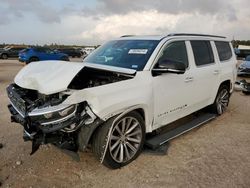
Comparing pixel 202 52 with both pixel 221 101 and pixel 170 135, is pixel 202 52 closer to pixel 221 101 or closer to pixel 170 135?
pixel 221 101

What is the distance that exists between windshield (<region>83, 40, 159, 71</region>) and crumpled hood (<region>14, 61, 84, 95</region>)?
0.91m

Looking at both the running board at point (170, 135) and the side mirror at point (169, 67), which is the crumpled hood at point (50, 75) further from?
the running board at point (170, 135)

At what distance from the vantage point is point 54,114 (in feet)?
11.7

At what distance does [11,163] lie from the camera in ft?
14.2

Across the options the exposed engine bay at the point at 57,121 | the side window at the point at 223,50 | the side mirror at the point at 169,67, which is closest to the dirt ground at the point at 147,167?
the exposed engine bay at the point at 57,121

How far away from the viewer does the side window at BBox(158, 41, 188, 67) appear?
4867mm

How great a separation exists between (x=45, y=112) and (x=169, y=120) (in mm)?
2193

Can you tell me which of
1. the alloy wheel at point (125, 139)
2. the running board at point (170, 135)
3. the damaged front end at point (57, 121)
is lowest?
the running board at point (170, 135)

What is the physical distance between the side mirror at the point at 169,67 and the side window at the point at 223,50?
2479mm

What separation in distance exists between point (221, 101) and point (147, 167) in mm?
3492

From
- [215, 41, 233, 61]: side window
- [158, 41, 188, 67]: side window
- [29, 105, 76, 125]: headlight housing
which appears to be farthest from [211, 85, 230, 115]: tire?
[29, 105, 76, 125]: headlight housing

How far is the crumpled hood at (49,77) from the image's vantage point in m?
3.78

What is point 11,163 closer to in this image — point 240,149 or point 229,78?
A: point 240,149

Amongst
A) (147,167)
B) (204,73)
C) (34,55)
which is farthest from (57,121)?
(34,55)
